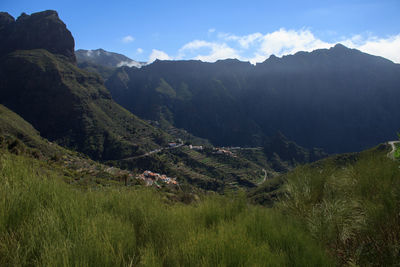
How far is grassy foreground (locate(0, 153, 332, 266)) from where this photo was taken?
215 centimetres

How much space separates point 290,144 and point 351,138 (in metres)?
62.9

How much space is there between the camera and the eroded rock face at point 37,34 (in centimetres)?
12781

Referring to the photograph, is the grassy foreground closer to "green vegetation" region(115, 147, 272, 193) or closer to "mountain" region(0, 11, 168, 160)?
"green vegetation" region(115, 147, 272, 193)

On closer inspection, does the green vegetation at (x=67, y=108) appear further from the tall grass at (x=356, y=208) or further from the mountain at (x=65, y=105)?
the tall grass at (x=356, y=208)

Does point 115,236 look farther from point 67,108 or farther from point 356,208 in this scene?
point 67,108

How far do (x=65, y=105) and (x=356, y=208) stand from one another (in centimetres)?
11089

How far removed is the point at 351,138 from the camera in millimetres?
188875

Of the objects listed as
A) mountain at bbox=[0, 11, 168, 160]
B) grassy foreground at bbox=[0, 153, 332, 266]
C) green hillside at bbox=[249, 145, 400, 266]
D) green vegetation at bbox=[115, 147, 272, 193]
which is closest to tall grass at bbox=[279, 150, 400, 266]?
green hillside at bbox=[249, 145, 400, 266]

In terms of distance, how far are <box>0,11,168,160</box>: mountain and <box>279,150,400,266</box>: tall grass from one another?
81209 millimetres

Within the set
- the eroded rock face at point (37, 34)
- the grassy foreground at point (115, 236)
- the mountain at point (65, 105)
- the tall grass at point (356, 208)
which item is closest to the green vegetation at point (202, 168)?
the mountain at point (65, 105)

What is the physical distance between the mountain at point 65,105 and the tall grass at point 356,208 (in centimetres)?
8121

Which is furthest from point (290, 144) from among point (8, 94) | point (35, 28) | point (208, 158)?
point (35, 28)

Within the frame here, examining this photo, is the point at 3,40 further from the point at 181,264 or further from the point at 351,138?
the point at 351,138

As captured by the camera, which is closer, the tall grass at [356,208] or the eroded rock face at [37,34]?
the tall grass at [356,208]
